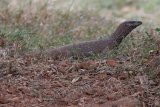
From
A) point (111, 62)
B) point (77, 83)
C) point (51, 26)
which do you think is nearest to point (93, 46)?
point (111, 62)

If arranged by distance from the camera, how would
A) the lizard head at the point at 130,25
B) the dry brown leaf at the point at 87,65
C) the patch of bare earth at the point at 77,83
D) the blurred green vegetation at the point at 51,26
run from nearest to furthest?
the patch of bare earth at the point at 77,83, the dry brown leaf at the point at 87,65, the blurred green vegetation at the point at 51,26, the lizard head at the point at 130,25

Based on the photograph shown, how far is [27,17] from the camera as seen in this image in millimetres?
8242

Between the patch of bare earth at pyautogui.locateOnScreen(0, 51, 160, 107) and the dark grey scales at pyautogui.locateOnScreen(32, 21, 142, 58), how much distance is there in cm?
36

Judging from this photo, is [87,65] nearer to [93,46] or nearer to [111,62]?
[111,62]

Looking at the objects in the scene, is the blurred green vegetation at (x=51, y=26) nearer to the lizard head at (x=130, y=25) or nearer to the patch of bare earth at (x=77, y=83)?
the lizard head at (x=130, y=25)

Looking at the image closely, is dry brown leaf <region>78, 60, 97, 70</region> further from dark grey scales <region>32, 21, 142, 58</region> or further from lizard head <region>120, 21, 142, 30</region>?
lizard head <region>120, 21, 142, 30</region>

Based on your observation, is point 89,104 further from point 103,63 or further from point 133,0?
point 133,0

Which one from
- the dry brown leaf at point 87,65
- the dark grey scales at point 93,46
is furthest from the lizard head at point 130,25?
the dry brown leaf at point 87,65

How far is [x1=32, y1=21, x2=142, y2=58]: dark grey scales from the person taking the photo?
5.89 meters

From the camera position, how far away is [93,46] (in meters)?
6.21

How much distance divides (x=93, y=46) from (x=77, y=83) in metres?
1.37

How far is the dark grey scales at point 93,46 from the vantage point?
5886mm

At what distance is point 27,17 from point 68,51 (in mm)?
2469

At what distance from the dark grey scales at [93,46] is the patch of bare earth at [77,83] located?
0.36 meters
